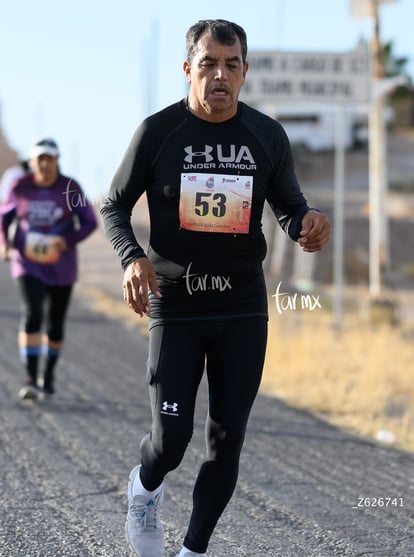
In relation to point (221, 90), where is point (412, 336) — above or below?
below

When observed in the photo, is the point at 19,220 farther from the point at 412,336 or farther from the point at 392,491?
the point at 412,336

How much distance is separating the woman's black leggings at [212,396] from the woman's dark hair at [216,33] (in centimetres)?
108

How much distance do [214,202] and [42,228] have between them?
4.59m

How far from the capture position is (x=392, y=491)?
20.0ft

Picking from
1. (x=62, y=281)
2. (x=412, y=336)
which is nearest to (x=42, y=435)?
(x=62, y=281)

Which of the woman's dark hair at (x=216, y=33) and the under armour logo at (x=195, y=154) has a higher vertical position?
the woman's dark hair at (x=216, y=33)

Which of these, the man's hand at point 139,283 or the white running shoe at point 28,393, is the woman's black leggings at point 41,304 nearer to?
the white running shoe at point 28,393

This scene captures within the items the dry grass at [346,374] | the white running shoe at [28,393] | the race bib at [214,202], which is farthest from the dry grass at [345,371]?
the race bib at [214,202]

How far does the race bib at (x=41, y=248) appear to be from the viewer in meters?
8.51

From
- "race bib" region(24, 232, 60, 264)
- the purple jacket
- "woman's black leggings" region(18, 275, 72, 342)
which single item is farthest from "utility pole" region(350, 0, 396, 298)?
"race bib" region(24, 232, 60, 264)

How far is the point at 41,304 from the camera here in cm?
866

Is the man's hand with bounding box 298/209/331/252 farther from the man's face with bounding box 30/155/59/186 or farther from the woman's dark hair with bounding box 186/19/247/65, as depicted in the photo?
the man's face with bounding box 30/155/59/186

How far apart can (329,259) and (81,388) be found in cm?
2364

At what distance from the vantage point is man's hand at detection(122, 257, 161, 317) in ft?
13.3
